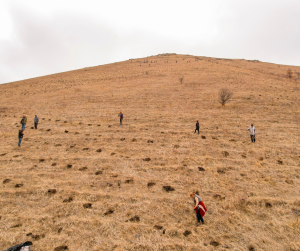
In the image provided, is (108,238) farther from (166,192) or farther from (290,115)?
(290,115)

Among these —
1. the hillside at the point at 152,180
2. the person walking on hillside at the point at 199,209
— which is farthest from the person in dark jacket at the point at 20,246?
the person walking on hillside at the point at 199,209

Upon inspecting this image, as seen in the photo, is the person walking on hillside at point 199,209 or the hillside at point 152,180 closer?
the hillside at point 152,180

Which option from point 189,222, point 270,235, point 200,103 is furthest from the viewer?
point 200,103

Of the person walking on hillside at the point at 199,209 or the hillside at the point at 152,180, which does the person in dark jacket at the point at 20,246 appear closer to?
the hillside at the point at 152,180

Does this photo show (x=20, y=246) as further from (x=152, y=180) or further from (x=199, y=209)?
(x=199, y=209)

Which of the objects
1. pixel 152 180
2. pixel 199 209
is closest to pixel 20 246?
pixel 152 180

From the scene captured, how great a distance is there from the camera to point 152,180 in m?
9.16

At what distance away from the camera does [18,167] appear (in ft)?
34.7

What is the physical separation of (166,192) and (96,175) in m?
4.16

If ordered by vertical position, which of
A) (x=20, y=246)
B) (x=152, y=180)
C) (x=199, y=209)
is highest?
(x=152, y=180)

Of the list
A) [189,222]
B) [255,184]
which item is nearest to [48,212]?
[189,222]

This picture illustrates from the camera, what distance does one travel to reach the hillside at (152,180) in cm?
612

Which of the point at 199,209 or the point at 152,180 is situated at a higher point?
the point at 152,180

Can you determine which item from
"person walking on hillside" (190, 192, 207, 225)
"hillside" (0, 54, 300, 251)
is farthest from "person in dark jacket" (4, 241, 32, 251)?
"person walking on hillside" (190, 192, 207, 225)
